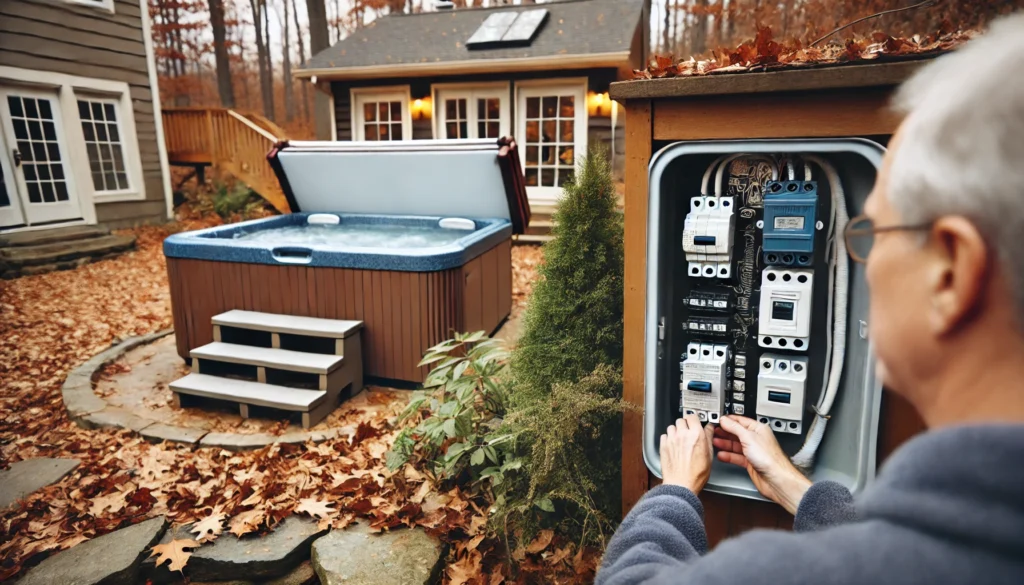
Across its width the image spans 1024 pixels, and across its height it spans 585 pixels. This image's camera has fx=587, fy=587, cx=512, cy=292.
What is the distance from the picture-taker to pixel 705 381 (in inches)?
82.9

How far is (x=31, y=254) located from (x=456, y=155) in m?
5.82

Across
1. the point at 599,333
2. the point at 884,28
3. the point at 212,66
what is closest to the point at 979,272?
the point at 599,333

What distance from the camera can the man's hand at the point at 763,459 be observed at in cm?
168

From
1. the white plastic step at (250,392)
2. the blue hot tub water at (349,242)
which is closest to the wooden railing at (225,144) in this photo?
the blue hot tub water at (349,242)

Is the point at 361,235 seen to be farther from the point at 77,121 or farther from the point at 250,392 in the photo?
the point at 77,121

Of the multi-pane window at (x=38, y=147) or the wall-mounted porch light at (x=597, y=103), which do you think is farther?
the wall-mounted porch light at (x=597, y=103)

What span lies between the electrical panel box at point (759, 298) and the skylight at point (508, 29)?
27.3ft

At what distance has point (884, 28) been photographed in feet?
15.5

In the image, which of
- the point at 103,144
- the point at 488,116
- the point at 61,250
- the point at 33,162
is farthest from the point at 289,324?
the point at 103,144

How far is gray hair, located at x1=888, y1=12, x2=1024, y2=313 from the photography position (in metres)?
0.56

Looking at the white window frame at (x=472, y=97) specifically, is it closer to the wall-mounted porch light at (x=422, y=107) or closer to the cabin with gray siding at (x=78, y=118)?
the wall-mounted porch light at (x=422, y=107)

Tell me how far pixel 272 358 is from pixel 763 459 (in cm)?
301

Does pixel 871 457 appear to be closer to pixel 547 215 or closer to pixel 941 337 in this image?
pixel 941 337

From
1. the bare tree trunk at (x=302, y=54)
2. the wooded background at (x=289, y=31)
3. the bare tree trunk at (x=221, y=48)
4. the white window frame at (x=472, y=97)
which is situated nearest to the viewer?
the wooded background at (x=289, y=31)
